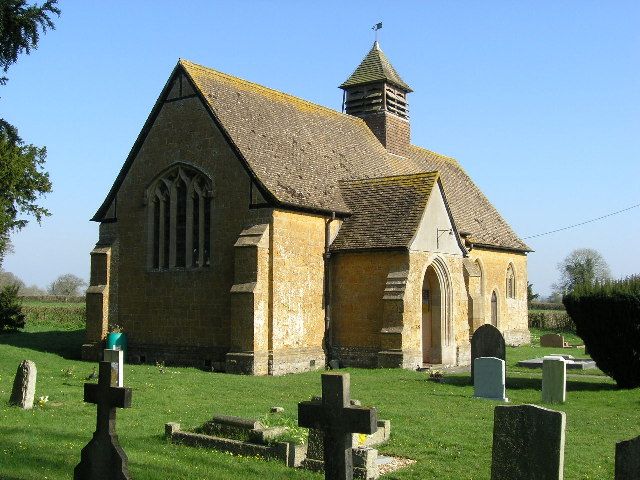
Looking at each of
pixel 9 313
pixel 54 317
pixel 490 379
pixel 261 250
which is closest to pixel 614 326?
pixel 490 379

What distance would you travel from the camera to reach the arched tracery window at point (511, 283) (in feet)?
127

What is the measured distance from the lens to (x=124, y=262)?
26.9m

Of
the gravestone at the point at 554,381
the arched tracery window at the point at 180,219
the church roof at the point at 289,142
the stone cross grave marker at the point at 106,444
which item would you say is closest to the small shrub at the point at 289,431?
the stone cross grave marker at the point at 106,444

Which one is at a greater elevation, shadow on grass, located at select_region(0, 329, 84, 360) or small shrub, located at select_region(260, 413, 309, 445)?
shadow on grass, located at select_region(0, 329, 84, 360)

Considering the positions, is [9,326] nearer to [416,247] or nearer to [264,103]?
[264,103]

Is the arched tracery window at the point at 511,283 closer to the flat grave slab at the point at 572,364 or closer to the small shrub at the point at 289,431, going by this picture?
the flat grave slab at the point at 572,364

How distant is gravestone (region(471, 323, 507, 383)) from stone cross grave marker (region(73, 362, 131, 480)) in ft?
43.3

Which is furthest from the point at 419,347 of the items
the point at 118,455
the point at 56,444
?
the point at 118,455

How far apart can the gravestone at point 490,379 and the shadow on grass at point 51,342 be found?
1531 centimetres

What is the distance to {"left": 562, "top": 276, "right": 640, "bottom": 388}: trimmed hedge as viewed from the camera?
19484mm

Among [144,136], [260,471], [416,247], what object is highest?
[144,136]

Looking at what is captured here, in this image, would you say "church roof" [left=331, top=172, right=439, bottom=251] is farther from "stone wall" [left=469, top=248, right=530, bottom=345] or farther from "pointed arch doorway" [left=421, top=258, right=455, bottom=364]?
"stone wall" [left=469, top=248, right=530, bottom=345]

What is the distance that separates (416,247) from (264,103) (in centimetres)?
846

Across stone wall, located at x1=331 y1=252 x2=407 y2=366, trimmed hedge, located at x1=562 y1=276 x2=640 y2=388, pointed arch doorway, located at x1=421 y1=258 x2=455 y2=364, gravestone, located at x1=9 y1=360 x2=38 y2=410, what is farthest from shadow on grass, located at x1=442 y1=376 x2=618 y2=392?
gravestone, located at x1=9 y1=360 x2=38 y2=410
